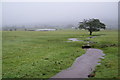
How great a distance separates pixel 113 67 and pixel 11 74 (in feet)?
55.8

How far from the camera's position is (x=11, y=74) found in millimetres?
26031

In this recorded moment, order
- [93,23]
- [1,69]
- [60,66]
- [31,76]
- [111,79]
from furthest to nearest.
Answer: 1. [93,23]
2. [60,66]
3. [1,69]
4. [31,76]
5. [111,79]

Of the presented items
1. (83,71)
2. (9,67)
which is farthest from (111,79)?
(9,67)

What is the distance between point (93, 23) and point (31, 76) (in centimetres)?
11373

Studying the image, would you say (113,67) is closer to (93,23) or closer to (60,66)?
(60,66)

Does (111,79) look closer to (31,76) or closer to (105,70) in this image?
(105,70)

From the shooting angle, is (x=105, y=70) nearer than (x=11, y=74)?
No

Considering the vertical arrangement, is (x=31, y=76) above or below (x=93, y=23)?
below

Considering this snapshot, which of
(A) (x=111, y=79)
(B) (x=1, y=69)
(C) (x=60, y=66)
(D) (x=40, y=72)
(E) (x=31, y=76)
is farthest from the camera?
(C) (x=60, y=66)

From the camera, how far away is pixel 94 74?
2598 centimetres

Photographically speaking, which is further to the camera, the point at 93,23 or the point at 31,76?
the point at 93,23

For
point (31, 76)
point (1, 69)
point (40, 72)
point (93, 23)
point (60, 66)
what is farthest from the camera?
point (93, 23)

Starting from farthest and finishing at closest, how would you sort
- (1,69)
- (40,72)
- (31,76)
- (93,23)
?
(93,23) → (1,69) → (40,72) → (31,76)

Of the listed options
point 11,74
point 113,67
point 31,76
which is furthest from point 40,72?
point 113,67
